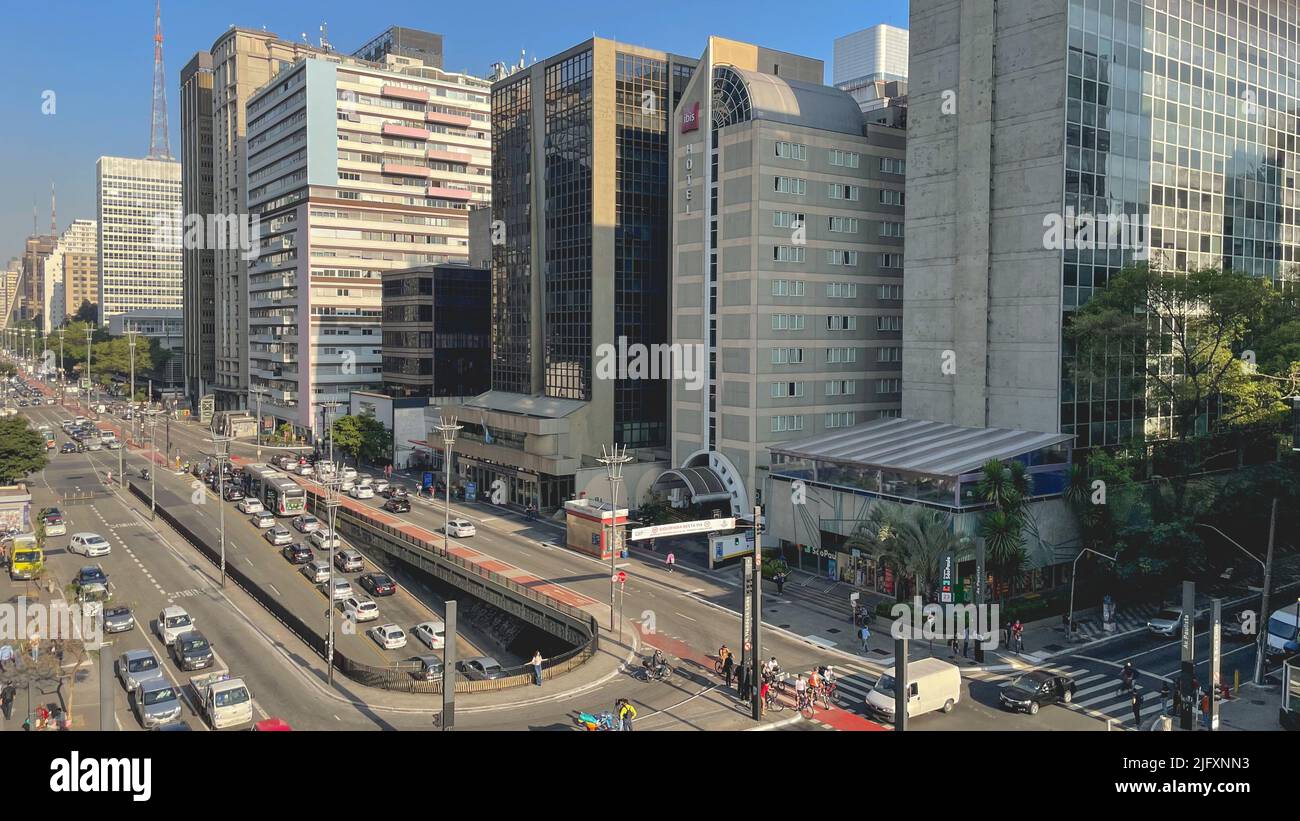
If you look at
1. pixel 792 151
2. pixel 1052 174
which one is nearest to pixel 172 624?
pixel 792 151

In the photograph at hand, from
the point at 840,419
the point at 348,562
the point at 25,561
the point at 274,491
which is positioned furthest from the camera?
the point at 274,491

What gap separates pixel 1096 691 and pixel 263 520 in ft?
222

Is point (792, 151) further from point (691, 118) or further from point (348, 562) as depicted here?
point (348, 562)

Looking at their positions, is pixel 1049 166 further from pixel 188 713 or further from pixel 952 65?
pixel 188 713

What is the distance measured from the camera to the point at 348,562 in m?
71.5

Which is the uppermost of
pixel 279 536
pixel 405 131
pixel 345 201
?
pixel 405 131

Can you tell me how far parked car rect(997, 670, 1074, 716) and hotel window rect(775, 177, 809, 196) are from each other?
43.6 metres

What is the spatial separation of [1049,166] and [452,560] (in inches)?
1960

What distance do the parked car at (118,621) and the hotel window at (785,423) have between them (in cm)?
4663

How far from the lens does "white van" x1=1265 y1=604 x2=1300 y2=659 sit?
47594mm

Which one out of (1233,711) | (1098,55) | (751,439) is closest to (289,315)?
(751,439)

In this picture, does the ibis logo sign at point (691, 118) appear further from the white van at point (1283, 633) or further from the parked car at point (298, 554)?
the white van at point (1283, 633)

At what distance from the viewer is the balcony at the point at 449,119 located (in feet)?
492

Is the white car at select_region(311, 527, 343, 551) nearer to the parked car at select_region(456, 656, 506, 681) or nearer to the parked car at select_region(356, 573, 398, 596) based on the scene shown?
the parked car at select_region(356, 573, 398, 596)
